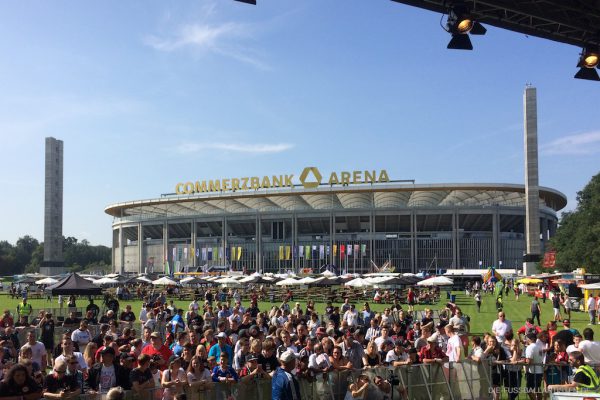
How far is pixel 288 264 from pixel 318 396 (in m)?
106

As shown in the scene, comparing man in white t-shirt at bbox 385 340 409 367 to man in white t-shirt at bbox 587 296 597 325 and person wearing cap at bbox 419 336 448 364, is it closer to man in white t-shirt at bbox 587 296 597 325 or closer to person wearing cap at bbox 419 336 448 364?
person wearing cap at bbox 419 336 448 364

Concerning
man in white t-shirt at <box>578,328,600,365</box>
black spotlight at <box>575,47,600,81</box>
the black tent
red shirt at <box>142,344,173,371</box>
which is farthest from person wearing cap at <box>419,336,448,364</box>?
the black tent

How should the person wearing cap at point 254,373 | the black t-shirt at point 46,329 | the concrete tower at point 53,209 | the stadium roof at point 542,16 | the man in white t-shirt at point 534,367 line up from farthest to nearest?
the concrete tower at point 53,209, the black t-shirt at point 46,329, the man in white t-shirt at point 534,367, the stadium roof at point 542,16, the person wearing cap at point 254,373

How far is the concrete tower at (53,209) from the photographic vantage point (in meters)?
137

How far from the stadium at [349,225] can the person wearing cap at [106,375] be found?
306 feet

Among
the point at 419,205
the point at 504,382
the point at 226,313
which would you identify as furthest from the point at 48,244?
the point at 504,382

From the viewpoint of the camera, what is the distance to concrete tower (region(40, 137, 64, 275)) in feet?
450

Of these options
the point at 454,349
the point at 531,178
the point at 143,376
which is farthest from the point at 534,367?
the point at 531,178

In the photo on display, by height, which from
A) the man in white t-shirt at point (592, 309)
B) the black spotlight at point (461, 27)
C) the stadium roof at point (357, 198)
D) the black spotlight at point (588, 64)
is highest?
the stadium roof at point (357, 198)

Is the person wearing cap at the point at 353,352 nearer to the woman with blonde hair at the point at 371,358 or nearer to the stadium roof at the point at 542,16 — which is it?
the woman with blonde hair at the point at 371,358

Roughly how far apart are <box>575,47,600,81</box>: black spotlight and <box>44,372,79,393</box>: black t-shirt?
11401mm

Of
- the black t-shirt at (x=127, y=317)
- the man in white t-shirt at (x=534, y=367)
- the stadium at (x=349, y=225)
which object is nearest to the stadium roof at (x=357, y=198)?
the stadium at (x=349, y=225)

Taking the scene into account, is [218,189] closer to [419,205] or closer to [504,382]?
[419,205]

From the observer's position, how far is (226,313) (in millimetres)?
21672
